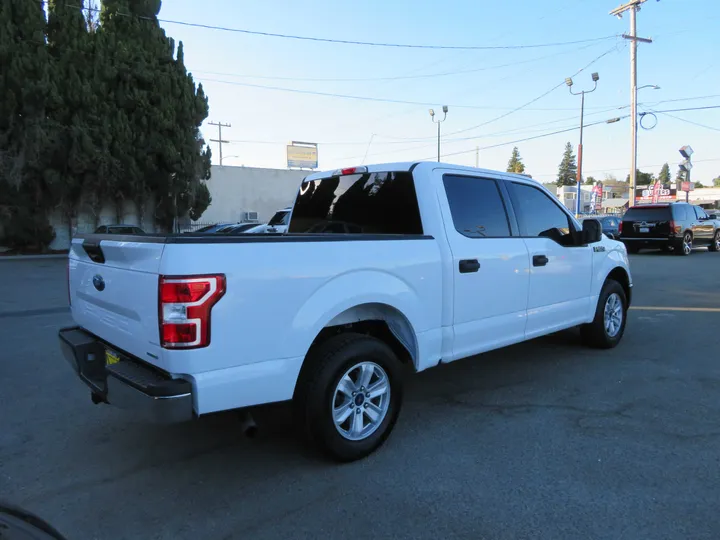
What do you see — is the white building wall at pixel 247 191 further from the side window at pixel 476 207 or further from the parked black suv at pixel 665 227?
the side window at pixel 476 207

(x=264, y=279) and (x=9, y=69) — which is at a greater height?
(x=9, y=69)

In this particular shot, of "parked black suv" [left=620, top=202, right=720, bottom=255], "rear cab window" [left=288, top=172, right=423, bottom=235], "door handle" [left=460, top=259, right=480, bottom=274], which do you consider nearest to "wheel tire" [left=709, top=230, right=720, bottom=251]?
"parked black suv" [left=620, top=202, right=720, bottom=255]

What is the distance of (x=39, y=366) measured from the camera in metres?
5.51

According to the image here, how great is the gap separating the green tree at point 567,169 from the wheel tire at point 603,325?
12215 centimetres

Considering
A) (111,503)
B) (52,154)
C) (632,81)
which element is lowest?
(111,503)

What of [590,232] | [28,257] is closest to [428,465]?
[590,232]

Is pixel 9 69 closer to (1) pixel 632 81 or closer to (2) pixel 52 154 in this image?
(2) pixel 52 154

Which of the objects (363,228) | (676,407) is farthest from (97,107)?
(676,407)

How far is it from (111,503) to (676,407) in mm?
4182

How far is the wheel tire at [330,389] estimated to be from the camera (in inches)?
120

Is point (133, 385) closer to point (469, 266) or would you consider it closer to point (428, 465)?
point (428, 465)

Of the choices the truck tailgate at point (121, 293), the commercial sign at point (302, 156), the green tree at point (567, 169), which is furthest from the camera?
the green tree at point (567, 169)

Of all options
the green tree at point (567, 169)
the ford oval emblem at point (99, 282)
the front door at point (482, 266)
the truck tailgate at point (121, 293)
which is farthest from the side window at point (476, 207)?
the green tree at point (567, 169)

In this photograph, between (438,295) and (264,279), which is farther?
(438,295)
